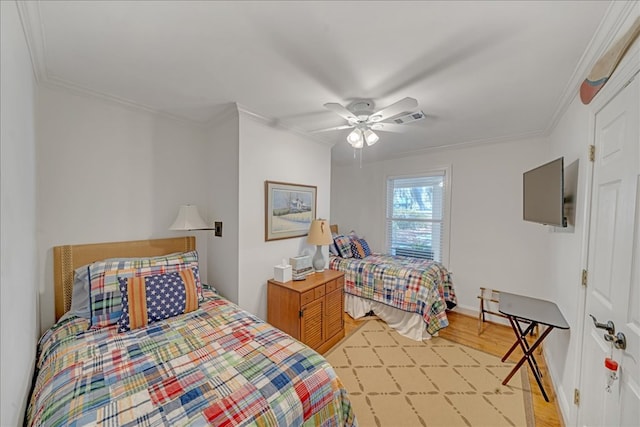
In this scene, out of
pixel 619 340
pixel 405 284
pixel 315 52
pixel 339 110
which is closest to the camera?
pixel 619 340

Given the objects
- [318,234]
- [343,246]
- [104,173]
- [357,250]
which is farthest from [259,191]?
[357,250]

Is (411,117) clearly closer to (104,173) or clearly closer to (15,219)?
(15,219)

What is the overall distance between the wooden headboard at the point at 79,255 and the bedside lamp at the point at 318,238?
5.00ft

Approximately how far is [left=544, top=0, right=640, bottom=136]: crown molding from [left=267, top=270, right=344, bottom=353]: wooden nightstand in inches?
99.1

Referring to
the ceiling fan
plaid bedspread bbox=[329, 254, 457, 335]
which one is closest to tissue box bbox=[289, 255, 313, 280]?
plaid bedspread bbox=[329, 254, 457, 335]

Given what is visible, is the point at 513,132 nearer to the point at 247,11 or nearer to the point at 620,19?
the point at 620,19

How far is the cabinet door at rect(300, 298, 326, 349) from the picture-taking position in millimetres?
2285

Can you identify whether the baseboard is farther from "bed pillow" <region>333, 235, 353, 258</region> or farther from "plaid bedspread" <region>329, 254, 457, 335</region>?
"bed pillow" <region>333, 235, 353, 258</region>

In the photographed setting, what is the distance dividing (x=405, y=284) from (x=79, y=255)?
322 centimetres

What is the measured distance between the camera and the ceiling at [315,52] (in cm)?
115

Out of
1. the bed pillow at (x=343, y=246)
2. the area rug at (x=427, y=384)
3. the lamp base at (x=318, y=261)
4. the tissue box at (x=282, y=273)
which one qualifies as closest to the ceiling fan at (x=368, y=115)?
the lamp base at (x=318, y=261)

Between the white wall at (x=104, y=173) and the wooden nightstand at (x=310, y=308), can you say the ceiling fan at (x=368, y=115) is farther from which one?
the white wall at (x=104, y=173)

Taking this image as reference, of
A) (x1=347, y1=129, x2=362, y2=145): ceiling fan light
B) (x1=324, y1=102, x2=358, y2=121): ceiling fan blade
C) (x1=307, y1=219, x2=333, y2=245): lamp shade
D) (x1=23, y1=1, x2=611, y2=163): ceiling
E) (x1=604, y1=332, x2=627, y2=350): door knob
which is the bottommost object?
(x1=604, y1=332, x2=627, y2=350): door knob

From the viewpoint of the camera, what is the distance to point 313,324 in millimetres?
2400
